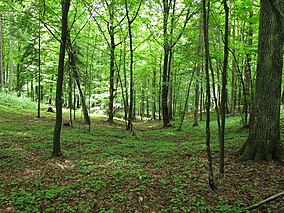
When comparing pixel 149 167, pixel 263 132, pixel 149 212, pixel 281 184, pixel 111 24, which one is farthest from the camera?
pixel 111 24

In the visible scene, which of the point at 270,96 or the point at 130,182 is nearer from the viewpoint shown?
the point at 130,182

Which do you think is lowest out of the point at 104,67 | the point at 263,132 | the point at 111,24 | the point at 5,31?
the point at 263,132

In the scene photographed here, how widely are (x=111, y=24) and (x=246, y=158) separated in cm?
1368

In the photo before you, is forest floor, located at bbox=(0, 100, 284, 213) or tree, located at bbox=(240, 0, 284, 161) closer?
forest floor, located at bbox=(0, 100, 284, 213)

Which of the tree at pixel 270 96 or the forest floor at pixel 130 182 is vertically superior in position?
the tree at pixel 270 96

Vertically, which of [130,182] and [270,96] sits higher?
[270,96]

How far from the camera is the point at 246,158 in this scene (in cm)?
570

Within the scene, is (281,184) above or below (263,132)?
below

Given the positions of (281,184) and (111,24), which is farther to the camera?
(111,24)

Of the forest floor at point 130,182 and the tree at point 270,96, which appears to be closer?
the forest floor at point 130,182

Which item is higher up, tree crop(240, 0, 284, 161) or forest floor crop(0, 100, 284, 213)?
tree crop(240, 0, 284, 161)

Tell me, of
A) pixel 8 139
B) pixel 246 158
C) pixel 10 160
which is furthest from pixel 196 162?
pixel 8 139

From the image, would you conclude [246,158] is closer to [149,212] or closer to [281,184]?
[281,184]

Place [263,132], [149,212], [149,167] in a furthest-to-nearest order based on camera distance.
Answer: [149,167]
[263,132]
[149,212]
